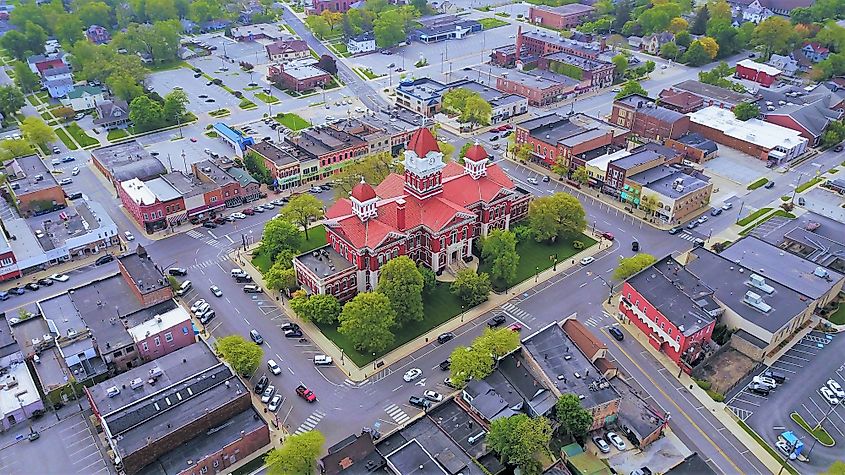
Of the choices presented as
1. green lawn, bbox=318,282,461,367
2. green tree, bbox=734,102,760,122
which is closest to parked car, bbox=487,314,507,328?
green lawn, bbox=318,282,461,367

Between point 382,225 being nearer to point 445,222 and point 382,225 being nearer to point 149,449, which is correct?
point 445,222

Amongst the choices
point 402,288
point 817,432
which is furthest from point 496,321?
point 817,432

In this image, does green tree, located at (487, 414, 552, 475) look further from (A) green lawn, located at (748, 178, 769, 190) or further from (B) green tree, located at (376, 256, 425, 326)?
(A) green lawn, located at (748, 178, 769, 190)

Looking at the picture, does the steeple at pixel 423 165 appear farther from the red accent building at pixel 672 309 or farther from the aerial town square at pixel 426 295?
the red accent building at pixel 672 309

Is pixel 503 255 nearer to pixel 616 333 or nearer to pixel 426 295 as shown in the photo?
pixel 426 295

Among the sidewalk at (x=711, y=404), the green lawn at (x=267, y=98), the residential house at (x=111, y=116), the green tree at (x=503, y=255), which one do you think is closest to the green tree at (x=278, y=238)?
the green tree at (x=503, y=255)

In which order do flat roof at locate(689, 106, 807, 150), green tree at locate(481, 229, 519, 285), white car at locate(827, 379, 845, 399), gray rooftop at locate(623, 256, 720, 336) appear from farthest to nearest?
flat roof at locate(689, 106, 807, 150), green tree at locate(481, 229, 519, 285), gray rooftop at locate(623, 256, 720, 336), white car at locate(827, 379, 845, 399)
